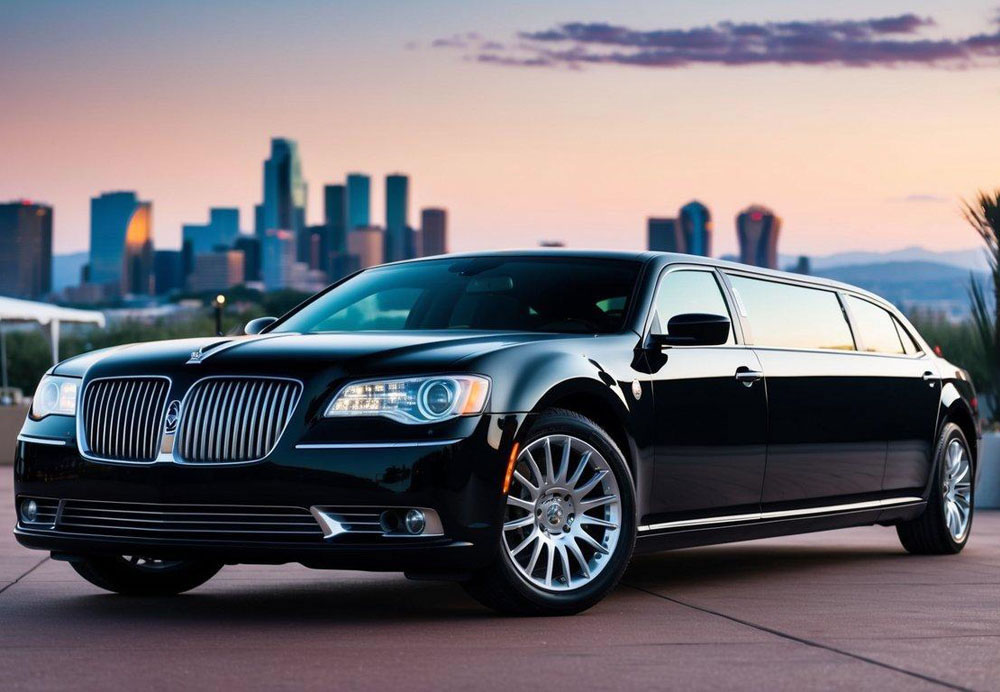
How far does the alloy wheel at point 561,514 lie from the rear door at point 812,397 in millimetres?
1610

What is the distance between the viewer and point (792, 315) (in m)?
9.23

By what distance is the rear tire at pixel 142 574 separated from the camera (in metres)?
7.83

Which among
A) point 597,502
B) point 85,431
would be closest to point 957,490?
point 597,502

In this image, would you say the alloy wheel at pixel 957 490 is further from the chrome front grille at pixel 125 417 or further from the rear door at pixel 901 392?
the chrome front grille at pixel 125 417

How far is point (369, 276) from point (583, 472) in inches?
85.6

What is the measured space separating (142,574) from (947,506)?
17.1 feet

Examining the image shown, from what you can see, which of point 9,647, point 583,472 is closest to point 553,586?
point 583,472

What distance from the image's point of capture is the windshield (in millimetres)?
7891

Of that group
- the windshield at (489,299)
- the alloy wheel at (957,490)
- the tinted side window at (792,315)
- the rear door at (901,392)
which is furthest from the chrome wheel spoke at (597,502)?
the alloy wheel at (957,490)

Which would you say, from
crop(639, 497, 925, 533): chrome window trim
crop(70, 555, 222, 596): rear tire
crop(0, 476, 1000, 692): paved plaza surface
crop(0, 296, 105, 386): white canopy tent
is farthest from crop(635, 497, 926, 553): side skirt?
crop(0, 296, 105, 386): white canopy tent

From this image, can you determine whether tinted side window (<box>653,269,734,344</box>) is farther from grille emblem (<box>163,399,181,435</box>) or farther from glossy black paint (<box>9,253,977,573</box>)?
grille emblem (<box>163,399,181,435</box>)

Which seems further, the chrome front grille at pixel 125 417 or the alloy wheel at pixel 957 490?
the alloy wheel at pixel 957 490

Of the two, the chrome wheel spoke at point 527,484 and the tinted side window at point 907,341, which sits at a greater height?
the tinted side window at point 907,341

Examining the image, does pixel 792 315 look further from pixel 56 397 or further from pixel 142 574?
pixel 56 397
